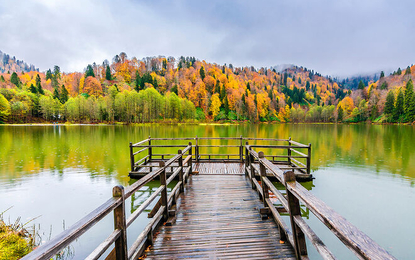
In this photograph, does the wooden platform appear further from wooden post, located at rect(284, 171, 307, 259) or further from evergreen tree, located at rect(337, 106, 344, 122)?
evergreen tree, located at rect(337, 106, 344, 122)

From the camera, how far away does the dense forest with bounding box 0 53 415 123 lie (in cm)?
7462

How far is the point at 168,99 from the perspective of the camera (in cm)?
8138

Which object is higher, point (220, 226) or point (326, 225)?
point (326, 225)

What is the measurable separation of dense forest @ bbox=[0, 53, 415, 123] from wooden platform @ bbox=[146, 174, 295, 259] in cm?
7498

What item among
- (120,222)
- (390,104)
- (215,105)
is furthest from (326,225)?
(390,104)

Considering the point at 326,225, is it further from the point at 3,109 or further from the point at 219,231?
the point at 3,109

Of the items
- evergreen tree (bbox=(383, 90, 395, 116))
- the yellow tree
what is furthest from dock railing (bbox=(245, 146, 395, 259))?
evergreen tree (bbox=(383, 90, 395, 116))

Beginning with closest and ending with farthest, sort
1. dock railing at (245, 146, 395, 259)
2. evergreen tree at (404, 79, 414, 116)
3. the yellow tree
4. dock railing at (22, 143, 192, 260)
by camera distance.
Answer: dock railing at (245, 146, 395, 259)
dock railing at (22, 143, 192, 260)
evergreen tree at (404, 79, 414, 116)
the yellow tree

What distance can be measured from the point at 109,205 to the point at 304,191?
2.48 metres

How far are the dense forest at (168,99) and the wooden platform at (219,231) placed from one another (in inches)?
2952

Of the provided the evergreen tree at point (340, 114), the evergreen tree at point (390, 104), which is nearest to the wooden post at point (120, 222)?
the evergreen tree at point (390, 104)

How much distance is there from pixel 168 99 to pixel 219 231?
264 ft

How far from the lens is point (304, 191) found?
2559mm

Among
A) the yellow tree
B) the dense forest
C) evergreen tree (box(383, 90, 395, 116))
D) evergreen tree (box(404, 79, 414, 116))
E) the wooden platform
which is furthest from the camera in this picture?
the yellow tree
